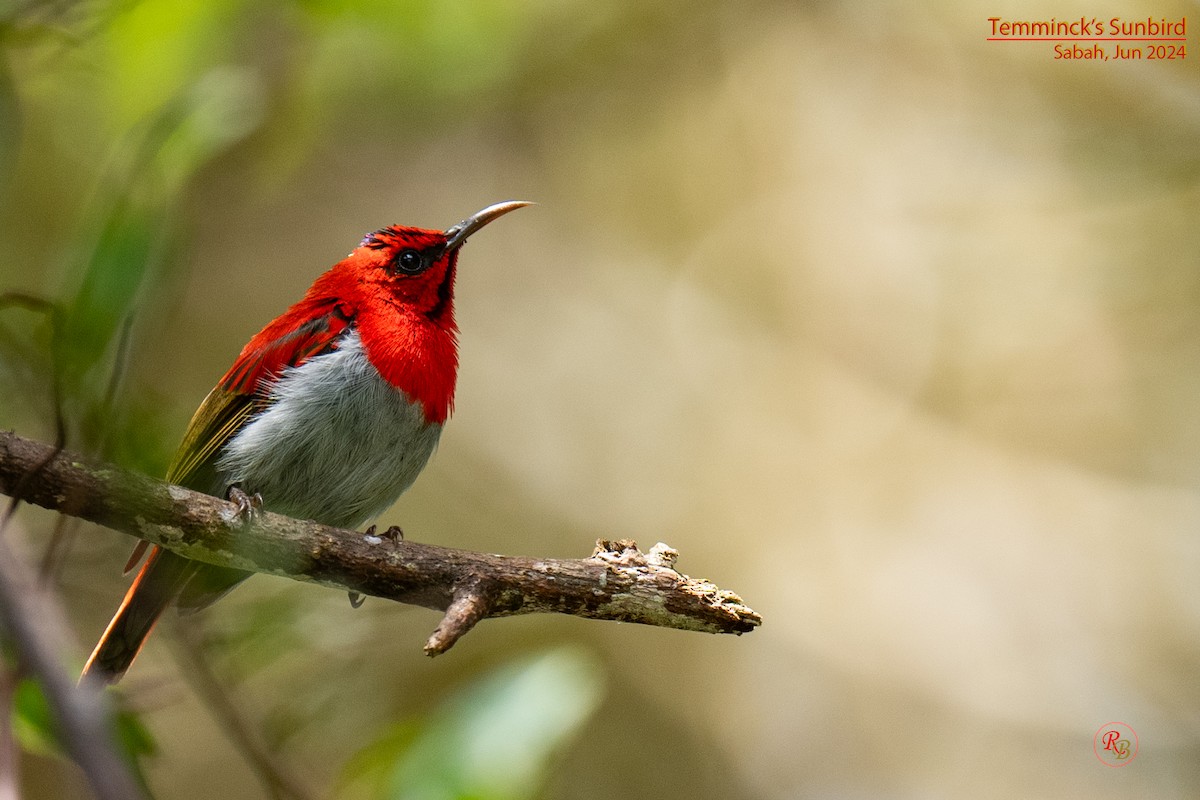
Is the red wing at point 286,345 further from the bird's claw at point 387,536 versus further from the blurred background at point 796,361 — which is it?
the blurred background at point 796,361

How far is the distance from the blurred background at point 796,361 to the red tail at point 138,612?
213cm

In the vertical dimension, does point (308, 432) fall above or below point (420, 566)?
above

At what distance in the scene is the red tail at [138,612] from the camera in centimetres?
358

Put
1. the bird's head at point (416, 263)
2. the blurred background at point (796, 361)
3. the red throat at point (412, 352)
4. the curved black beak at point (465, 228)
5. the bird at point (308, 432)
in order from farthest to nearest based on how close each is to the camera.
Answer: the blurred background at point (796, 361)
the curved black beak at point (465, 228)
the bird's head at point (416, 263)
the red throat at point (412, 352)
the bird at point (308, 432)

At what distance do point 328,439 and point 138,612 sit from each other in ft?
2.82

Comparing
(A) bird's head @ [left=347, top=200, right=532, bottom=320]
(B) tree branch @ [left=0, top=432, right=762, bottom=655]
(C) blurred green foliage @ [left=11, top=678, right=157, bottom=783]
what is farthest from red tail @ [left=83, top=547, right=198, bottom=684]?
(A) bird's head @ [left=347, top=200, right=532, bottom=320]

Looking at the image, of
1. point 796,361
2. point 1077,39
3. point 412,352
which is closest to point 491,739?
point 412,352

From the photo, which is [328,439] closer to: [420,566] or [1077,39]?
[420,566]

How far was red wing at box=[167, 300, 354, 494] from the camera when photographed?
3799 mm

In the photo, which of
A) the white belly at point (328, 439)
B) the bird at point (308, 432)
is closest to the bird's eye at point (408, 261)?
the bird at point (308, 432)

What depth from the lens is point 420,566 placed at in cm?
290

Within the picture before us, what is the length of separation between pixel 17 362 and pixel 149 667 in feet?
18.1

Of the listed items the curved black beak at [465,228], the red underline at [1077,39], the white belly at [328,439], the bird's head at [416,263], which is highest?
the red underline at [1077,39]

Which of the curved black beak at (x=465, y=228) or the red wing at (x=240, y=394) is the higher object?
the curved black beak at (x=465, y=228)
